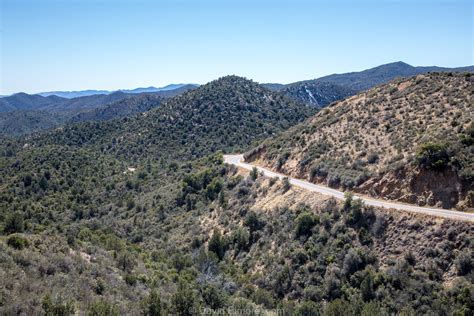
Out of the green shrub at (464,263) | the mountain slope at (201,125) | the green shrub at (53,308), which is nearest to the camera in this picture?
the green shrub at (53,308)

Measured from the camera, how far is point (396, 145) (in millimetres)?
39719

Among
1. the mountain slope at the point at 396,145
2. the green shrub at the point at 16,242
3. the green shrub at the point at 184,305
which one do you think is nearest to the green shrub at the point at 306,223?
the mountain slope at the point at 396,145

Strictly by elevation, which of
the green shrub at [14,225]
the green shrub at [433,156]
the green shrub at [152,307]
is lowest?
the green shrub at [152,307]

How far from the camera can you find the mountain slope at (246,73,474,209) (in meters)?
33.1

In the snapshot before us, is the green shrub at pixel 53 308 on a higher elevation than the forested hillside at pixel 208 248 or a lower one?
higher

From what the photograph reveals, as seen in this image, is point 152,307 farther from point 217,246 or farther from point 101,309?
point 217,246

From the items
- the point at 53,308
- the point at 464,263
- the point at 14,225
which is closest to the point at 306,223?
the point at 464,263

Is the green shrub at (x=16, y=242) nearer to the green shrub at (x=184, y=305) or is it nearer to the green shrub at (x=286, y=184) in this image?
the green shrub at (x=184, y=305)

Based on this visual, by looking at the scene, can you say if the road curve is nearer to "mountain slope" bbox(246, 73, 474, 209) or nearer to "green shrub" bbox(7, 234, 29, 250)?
"mountain slope" bbox(246, 73, 474, 209)

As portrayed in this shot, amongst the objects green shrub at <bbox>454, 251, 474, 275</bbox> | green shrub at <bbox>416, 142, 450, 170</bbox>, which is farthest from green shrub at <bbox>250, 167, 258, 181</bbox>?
green shrub at <bbox>454, 251, 474, 275</bbox>

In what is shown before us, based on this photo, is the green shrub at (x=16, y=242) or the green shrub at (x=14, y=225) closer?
the green shrub at (x=16, y=242)

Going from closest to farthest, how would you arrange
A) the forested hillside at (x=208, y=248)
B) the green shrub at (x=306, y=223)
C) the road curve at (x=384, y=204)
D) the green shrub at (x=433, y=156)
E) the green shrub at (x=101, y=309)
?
1. the green shrub at (x=101, y=309)
2. the forested hillside at (x=208, y=248)
3. the road curve at (x=384, y=204)
4. the green shrub at (x=433, y=156)
5. the green shrub at (x=306, y=223)

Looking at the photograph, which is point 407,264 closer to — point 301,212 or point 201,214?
point 301,212

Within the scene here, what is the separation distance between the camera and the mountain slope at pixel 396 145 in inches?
1302
